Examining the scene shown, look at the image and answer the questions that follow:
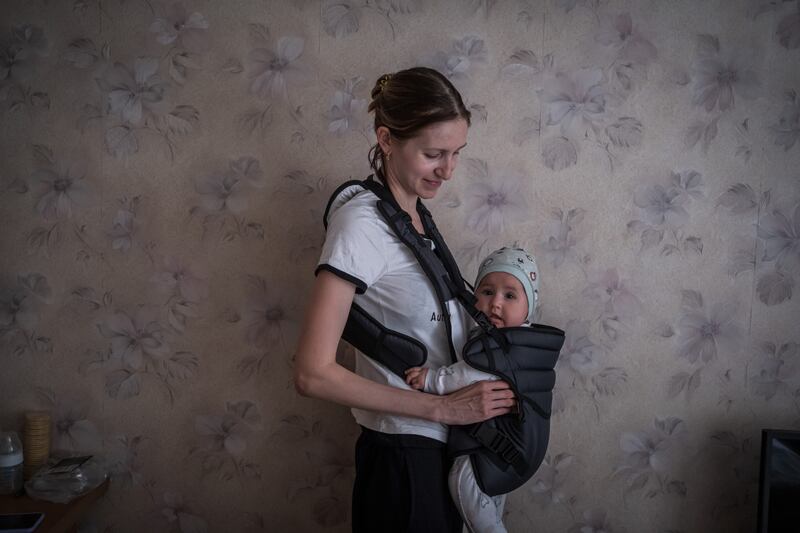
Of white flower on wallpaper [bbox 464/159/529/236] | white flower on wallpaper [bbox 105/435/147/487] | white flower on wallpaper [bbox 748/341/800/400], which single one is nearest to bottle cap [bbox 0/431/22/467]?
white flower on wallpaper [bbox 105/435/147/487]

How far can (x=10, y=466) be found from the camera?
183 centimetres

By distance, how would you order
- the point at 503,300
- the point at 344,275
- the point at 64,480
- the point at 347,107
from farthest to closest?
the point at 347,107
the point at 64,480
the point at 503,300
the point at 344,275

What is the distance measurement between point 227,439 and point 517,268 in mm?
1046

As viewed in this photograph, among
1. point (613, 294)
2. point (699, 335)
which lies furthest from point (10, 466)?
point (699, 335)

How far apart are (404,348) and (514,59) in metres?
0.97

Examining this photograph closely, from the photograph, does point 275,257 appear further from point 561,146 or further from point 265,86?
point 561,146

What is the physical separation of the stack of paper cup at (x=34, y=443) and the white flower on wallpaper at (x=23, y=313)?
0.69 ft

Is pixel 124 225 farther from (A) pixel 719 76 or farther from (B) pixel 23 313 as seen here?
(A) pixel 719 76

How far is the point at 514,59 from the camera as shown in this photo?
6.25 ft

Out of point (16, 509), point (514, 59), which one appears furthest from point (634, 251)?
point (16, 509)

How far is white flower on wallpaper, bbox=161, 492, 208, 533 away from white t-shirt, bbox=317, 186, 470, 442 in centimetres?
Result: 82

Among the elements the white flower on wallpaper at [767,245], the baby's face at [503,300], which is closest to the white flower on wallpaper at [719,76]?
the white flower on wallpaper at [767,245]

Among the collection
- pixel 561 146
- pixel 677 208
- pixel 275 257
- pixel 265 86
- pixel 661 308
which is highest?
pixel 265 86

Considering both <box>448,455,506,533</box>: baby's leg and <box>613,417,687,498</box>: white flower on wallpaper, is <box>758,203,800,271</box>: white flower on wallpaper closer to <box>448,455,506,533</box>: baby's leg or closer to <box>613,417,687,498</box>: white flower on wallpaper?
<box>613,417,687,498</box>: white flower on wallpaper
